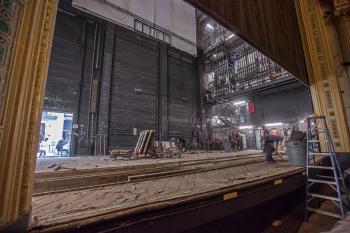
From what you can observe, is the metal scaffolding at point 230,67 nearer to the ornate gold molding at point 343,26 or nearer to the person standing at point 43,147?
the ornate gold molding at point 343,26

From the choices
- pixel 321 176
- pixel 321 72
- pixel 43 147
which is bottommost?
pixel 321 176

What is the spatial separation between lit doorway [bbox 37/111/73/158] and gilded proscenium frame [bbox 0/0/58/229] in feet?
30.7

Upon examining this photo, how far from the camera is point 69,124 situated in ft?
31.4

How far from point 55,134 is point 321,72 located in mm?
12289

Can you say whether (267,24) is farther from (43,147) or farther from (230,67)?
(230,67)

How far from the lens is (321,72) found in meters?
5.60

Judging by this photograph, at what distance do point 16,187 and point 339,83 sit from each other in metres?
7.91

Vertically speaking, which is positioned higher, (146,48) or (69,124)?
(146,48)

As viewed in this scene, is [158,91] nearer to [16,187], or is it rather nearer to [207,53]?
[207,53]

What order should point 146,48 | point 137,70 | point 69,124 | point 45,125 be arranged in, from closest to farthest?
point 45,125, point 69,124, point 137,70, point 146,48

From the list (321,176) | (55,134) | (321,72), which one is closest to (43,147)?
(55,134)

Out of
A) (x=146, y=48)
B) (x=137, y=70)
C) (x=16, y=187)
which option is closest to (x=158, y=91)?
(x=137, y=70)

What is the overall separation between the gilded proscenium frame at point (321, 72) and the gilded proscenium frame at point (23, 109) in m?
7.18

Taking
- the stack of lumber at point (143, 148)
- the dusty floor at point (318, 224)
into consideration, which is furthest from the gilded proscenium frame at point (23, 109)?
the stack of lumber at point (143, 148)
